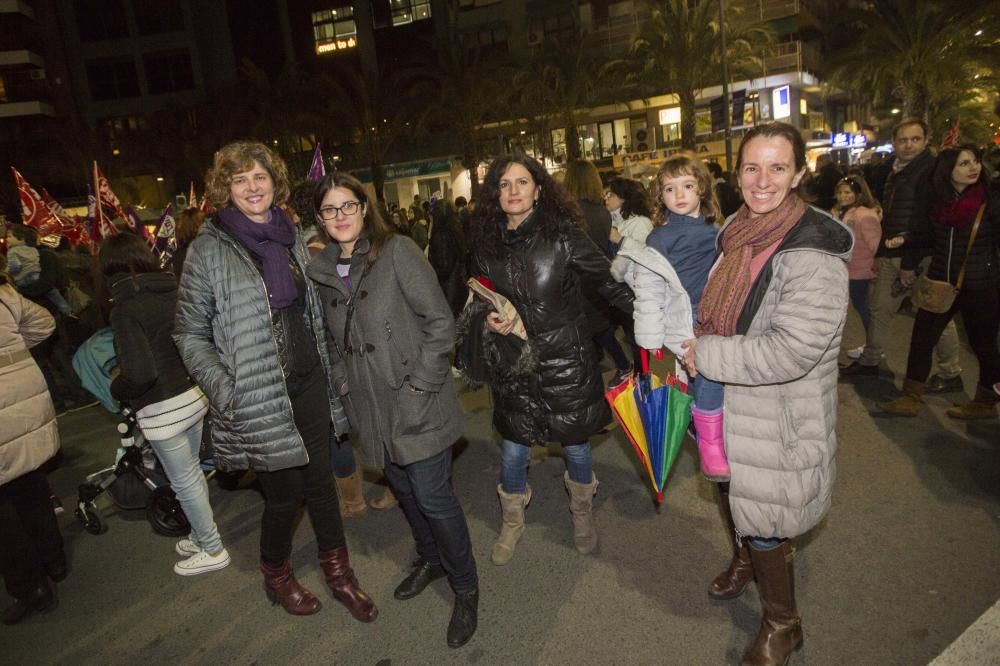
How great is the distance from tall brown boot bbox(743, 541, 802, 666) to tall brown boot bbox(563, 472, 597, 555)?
3.85 feet

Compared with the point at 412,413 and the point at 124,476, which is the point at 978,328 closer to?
the point at 412,413

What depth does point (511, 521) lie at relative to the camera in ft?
12.6

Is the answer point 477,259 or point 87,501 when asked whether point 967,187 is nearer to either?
point 477,259

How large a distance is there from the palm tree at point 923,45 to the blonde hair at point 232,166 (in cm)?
2530

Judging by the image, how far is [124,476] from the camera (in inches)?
190

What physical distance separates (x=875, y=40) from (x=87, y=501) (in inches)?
1091

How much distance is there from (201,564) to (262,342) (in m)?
2.04

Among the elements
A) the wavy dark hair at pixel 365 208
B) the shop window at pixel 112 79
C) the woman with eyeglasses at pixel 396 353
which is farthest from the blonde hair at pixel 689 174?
the shop window at pixel 112 79

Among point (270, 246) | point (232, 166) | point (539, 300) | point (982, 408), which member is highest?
point (232, 166)

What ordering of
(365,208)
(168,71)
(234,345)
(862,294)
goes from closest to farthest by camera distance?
(234,345), (365,208), (862,294), (168,71)

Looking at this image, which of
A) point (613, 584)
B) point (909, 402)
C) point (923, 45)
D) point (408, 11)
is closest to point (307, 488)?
point (613, 584)

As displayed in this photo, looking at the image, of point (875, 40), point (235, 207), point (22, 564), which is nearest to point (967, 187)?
point (235, 207)

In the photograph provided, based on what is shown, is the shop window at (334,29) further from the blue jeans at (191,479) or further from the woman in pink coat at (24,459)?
the blue jeans at (191,479)

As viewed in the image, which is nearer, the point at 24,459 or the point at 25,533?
the point at 24,459
